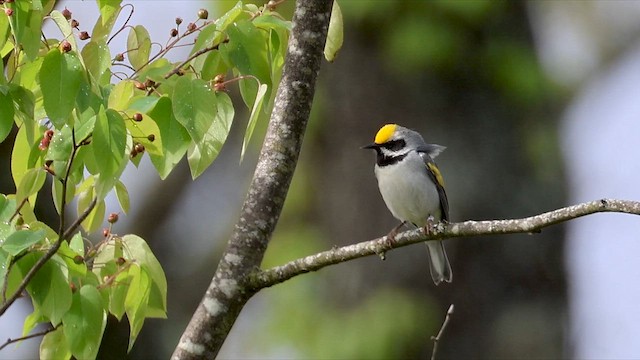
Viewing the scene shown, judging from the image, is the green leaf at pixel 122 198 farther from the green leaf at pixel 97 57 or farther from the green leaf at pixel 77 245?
the green leaf at pixel 97 57

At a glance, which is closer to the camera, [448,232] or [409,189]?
[448,232]

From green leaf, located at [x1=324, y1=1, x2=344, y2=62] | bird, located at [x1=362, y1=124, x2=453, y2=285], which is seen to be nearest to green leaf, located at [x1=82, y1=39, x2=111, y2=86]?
green leaf, located at [x1=324, y1=1, x2=344, y2=62]

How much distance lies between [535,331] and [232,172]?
9.44 ft

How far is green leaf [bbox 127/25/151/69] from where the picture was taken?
2451 millimetres

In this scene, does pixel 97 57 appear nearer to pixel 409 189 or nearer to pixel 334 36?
pixel 334 36

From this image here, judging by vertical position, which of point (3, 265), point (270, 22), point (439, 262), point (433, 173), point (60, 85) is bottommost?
point (3, 265)

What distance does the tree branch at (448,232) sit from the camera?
2.04 m

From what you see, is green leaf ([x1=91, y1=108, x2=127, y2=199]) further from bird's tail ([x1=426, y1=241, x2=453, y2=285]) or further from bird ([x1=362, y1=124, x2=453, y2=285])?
bird's tail ([x1=426, y1=241, x2=453, y2=285])

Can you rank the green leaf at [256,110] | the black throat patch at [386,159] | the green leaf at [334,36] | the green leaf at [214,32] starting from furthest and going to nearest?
1. the black throat patch at [386,159]
2. the green leaf at [334,36]
3. the green leaf at [214,32]
4. the green leaf at [256,110]

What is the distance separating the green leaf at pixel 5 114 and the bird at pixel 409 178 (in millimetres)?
2409

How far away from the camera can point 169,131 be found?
214 cm

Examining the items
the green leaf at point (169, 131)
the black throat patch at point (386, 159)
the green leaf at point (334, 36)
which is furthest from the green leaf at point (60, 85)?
the black throat patch at point (386, 159)

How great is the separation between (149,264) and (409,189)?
2.07 m

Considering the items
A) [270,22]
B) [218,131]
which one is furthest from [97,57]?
[270,22]
